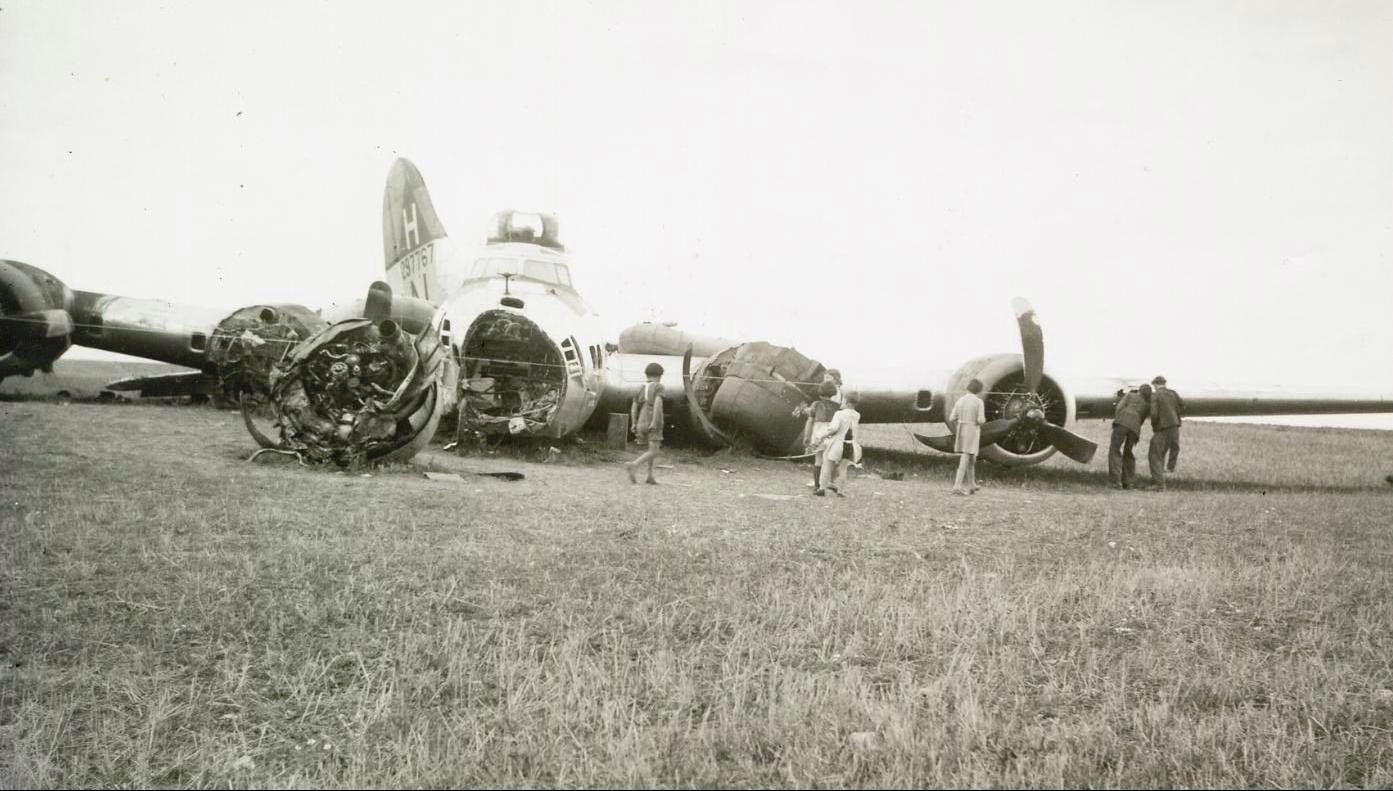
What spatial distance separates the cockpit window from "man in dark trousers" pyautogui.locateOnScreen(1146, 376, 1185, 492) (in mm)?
9495

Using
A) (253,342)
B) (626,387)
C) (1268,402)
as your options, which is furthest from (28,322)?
(1268,402)

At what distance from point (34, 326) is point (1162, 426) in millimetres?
16669

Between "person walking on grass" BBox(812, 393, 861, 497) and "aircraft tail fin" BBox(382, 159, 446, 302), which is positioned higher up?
"aircraft tail fin" BBox(382, 159, 446, 302)

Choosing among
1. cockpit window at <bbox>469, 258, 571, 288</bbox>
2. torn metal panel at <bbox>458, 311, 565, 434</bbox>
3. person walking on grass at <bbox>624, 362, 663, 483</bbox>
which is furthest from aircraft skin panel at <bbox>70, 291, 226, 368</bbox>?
person walking on grass at <bbox>624, 362, 663, 483</bbox>

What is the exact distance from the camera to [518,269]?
13.6 m

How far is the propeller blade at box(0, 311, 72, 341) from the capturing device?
39.3 ft

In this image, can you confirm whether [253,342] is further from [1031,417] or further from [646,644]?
[1031,417]

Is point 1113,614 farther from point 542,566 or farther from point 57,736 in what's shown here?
point 57,736

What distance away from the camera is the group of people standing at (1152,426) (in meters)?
13.1

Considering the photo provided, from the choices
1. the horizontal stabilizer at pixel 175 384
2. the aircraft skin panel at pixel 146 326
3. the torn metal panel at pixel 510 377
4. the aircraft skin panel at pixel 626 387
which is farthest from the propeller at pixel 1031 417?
the horizontal stabilizer at pixel 175 384

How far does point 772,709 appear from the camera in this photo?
3.22 meters

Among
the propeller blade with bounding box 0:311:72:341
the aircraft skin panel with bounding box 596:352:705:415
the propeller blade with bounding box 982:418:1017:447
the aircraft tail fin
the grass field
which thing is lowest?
the grass field

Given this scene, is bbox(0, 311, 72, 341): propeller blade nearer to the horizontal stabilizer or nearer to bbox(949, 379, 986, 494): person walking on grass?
the horizontal stabilizer

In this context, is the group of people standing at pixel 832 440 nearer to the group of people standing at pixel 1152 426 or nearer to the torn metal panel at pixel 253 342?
the group of people standing at pixel 1152 426
